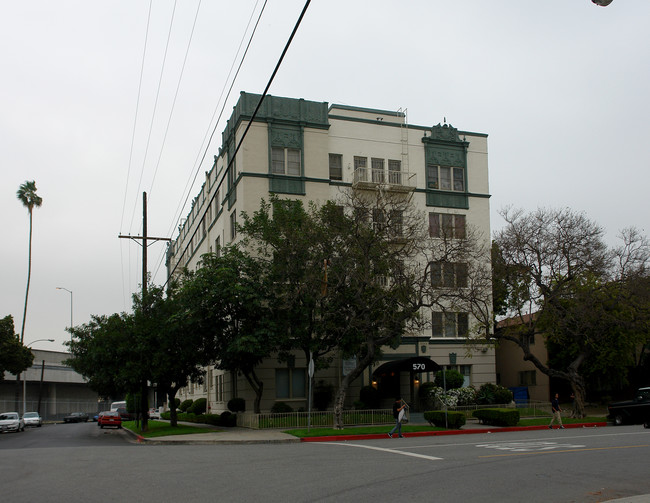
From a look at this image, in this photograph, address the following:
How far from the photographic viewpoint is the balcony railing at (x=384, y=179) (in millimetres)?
39125

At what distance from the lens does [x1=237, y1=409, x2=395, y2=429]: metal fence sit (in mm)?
30438

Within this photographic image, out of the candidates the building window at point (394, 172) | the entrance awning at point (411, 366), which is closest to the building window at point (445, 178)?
the building window at point (394, 172)

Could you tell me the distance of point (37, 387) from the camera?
7744cm

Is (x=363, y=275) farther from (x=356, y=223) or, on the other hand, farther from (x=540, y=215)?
(x=540, y=215)

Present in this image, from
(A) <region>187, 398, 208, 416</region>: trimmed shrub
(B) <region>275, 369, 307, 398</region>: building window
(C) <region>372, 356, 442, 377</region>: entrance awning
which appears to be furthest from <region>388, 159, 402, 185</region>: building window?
(A) <region>187, 398, 208, 416</region>: trimmed shrub

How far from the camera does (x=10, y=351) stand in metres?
53.7

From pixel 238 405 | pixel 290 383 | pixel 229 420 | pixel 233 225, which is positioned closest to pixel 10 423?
pixel 238 405

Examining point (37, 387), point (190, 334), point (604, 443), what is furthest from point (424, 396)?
Result: point (37, 387)

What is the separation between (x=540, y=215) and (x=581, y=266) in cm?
323

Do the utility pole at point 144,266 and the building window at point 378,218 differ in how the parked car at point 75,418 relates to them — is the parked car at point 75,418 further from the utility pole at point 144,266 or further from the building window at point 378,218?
the building window at point 378,218

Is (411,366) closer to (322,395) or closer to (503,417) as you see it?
(322,395)

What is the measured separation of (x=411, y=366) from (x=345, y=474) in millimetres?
22302

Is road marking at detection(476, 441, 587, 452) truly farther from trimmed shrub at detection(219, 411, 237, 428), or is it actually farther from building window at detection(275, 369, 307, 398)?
building window at detection(275, 369, 307, 398)

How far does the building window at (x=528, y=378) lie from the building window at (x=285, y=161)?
22118 mm
